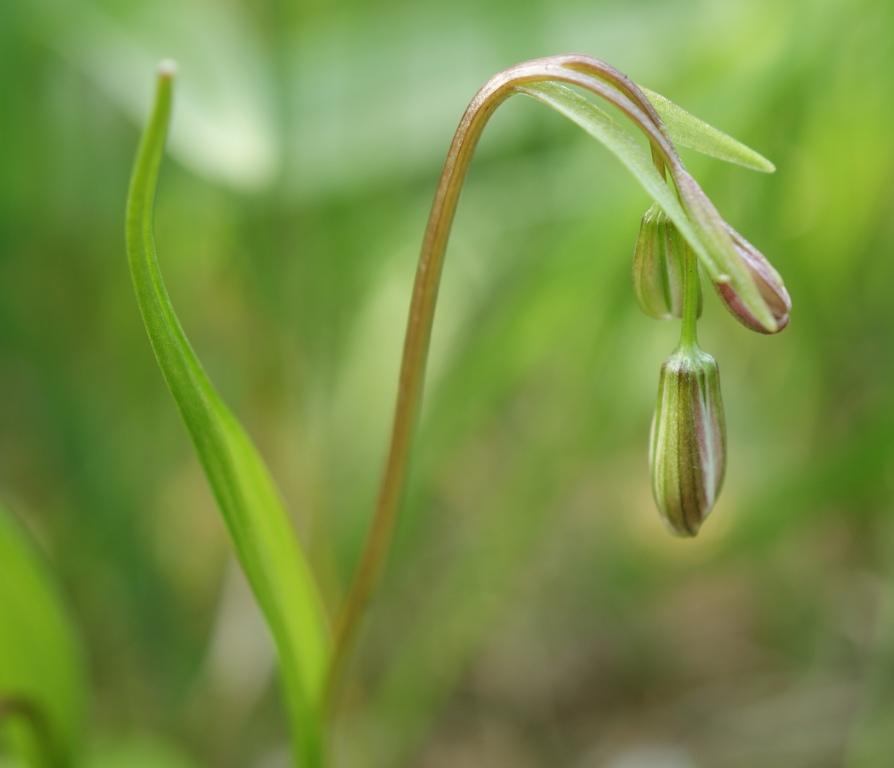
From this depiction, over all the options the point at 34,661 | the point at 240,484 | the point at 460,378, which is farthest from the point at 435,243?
the point at 460,378

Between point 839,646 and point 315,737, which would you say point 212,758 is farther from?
point 839,646

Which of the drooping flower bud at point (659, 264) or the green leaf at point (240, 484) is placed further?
the drooping flower bud at point (659, 264)

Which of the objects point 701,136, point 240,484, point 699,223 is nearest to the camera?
point 699,223

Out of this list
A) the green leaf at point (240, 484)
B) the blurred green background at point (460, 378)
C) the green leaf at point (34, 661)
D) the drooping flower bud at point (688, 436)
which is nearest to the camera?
the green leaf at point (240, 484)

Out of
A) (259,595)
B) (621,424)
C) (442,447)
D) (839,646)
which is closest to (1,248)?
(442,447)

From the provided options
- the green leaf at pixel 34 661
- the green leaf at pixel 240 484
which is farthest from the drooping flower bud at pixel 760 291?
the green leaf at pixel 34 661

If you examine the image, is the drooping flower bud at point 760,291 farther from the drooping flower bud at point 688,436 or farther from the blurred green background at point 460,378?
the blurred green background at point 460,378

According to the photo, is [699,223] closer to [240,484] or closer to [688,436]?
[688,436]

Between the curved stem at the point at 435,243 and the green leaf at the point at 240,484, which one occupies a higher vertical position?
the curved stem at the point at 435,243
